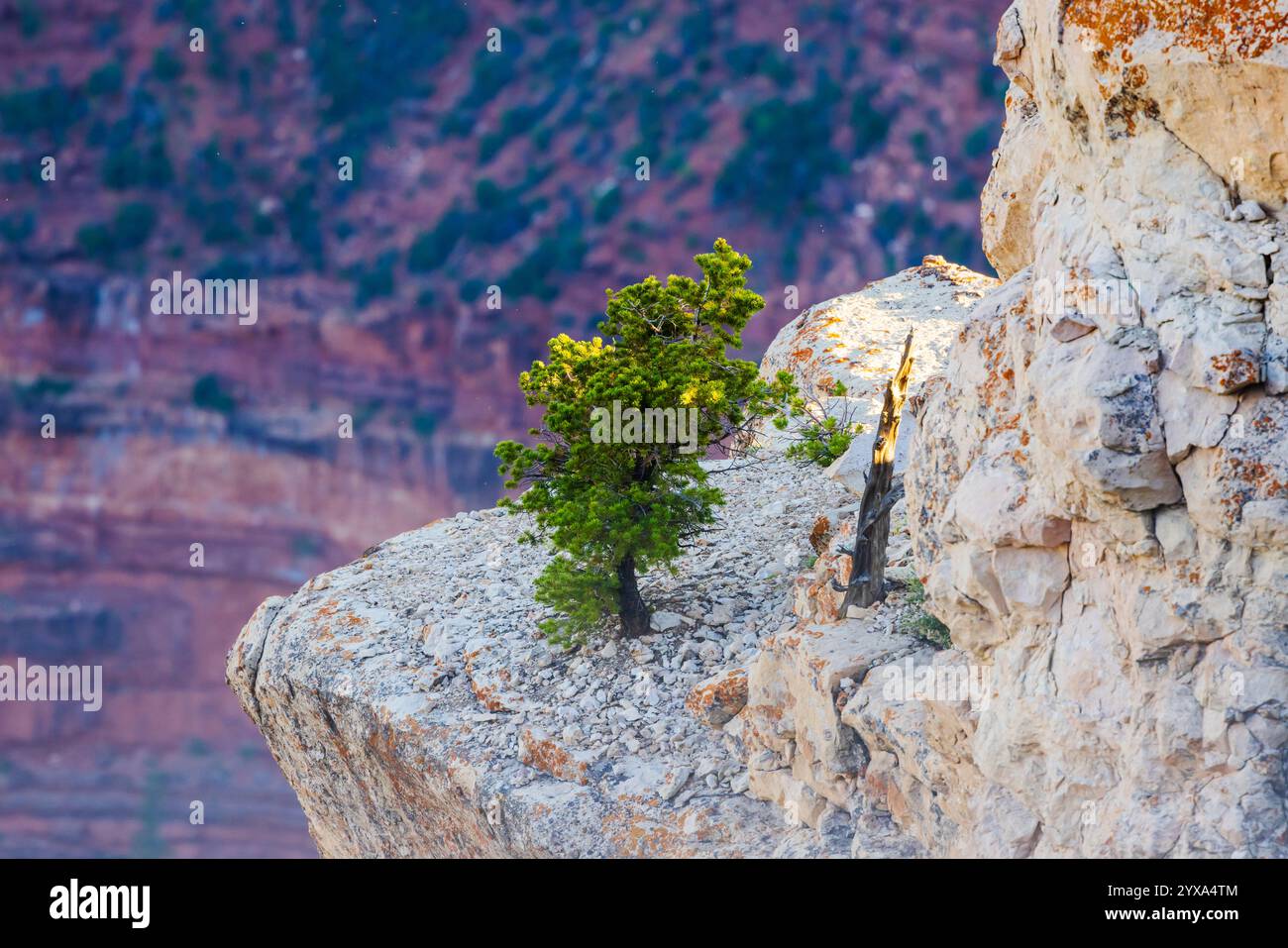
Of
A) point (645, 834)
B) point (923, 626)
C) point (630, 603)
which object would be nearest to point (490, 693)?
point (630, 603)

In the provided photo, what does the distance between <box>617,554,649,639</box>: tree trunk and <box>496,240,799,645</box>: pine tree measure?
13 mm

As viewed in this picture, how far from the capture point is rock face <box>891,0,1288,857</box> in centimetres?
1038

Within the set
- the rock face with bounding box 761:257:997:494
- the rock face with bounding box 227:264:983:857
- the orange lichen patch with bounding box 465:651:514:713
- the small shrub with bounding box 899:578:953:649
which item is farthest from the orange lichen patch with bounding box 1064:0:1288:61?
the orange lichen patch with bounding box 465:651:514:713

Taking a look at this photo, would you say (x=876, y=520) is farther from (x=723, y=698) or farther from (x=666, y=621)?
(x=666, y=621)

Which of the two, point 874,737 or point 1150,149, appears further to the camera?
point 874,737

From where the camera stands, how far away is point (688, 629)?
19.2m

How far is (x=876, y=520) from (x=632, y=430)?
11.7 ft

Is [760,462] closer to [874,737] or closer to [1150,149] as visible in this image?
[874,737]

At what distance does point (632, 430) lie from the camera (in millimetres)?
18312

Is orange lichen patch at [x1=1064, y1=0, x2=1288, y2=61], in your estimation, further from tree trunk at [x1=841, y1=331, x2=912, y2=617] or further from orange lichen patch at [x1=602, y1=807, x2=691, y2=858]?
orange lichen patch at [x1=602, y1=807, x2=691, y2=858]

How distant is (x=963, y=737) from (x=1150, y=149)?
211 inches

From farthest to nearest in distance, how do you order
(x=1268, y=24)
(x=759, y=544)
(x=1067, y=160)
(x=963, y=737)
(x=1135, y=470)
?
(x=759, y=544) < (x=963, y=737) < (x=1067, y=160) < (x=1135, y=470) < (x=1268, y=24)

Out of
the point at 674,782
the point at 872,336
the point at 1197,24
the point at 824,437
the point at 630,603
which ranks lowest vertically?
the point at 674,782

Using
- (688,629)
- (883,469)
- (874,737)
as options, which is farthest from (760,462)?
(874,737)
